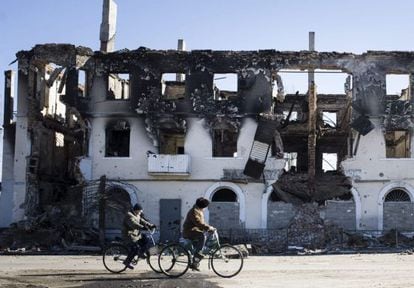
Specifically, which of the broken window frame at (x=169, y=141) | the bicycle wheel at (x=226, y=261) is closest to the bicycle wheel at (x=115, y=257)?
the bicycle wheel at (x=226, y=261)

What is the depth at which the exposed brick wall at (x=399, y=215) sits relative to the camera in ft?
105

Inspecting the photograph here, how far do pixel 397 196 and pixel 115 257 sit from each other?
20570mm

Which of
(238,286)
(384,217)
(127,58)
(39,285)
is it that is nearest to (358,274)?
(238,286)

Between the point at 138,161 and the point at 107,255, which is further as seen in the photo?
the point at 138,161

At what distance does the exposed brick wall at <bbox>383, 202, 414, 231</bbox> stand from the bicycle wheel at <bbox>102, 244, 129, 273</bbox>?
19.4 meters

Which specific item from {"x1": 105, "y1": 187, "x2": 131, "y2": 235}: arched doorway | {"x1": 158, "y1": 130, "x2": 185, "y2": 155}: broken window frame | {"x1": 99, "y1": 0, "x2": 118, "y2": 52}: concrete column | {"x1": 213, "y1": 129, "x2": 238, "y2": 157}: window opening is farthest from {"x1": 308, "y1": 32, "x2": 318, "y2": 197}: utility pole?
{"x1": 99, "y1": 0, "x2": 118, "y2": 52}: concrete column

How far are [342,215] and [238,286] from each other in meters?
19.7

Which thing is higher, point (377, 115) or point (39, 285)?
point (377, 115)

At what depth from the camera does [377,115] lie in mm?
33031

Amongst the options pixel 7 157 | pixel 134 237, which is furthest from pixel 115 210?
pixel 134 237

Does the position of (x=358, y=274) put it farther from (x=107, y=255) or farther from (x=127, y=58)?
(x=127, y=58)

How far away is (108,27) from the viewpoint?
4106 cm

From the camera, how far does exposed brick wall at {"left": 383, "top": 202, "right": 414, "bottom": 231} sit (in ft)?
105

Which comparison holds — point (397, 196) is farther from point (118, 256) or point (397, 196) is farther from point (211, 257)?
point (118, 256)
